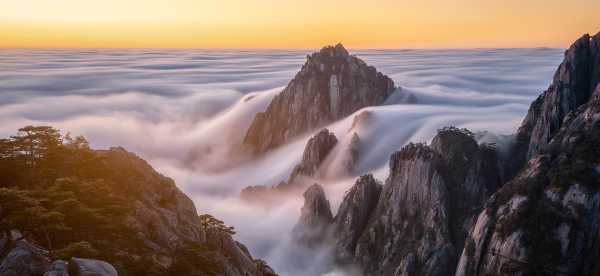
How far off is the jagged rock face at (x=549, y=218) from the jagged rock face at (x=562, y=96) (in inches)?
456

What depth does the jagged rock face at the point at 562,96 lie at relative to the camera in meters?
61.7

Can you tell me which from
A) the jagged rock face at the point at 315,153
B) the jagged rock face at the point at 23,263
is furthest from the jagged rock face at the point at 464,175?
the jagged rock face at the point at 23,263

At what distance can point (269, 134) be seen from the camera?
138500 mm

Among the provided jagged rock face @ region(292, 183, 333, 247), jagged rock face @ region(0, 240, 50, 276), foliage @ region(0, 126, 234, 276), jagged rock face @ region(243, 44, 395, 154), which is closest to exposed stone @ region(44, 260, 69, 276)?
jagged rock face @ region(0, 240, 50, 276)

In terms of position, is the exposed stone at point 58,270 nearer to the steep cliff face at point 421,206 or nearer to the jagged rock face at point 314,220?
the steep cliff face at point 421,206

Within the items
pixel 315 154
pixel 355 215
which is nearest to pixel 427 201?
pixel 355 215

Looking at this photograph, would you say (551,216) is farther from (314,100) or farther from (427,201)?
(314,100)

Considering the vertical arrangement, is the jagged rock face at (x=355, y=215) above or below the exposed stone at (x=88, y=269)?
below

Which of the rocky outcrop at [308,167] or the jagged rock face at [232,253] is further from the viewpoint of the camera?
the rocky outcrop at [308,167]

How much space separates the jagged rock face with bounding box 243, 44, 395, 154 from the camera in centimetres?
13512

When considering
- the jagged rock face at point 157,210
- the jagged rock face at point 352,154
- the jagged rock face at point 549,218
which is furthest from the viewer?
the jagged rock face at point 352,154

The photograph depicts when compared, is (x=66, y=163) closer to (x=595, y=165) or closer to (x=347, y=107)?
(x=595, y=165)

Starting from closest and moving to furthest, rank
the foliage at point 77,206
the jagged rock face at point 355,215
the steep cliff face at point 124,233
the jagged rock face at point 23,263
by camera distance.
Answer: the jagged rock face at point 23,263, the steep cliff face at point 124,233, the foliage at point 77,206, the jagged rock face at point 355,215

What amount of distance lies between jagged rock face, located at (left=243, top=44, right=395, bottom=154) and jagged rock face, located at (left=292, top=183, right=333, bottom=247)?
2289 inches
